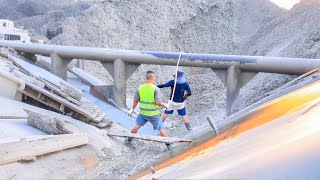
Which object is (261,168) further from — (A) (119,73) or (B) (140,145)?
(A) (119,73)

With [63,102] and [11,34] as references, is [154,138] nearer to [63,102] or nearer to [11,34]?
[63,102]

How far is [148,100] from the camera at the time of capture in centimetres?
927

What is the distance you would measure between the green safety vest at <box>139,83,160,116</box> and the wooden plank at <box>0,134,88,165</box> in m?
1.49

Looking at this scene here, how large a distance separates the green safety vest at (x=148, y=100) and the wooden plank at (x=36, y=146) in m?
1.49

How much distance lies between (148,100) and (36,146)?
2870 mm

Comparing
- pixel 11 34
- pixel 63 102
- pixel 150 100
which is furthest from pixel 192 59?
pixel 11 34

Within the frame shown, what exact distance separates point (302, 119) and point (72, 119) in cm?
682

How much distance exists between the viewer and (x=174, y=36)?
29.7 meters

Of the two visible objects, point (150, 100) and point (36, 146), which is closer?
point (36, 146)

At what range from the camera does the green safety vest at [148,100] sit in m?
9.23

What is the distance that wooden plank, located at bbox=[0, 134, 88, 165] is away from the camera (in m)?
6.34

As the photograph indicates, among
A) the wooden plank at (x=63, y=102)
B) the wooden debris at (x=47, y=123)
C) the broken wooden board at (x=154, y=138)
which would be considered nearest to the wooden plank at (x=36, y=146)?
the wooden debris at (x=47, y=123)

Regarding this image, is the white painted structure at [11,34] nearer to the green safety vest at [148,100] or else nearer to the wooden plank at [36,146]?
the green safety vest at [148,100]

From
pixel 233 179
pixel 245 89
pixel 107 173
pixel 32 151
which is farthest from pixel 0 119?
pixel 245 89
